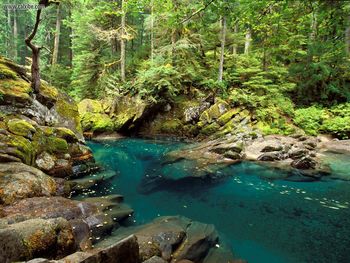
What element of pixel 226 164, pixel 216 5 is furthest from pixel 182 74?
pixel 216 5

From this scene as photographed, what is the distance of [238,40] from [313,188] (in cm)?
1574

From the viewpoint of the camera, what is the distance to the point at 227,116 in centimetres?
1939

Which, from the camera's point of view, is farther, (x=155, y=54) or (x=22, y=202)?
(x=155, y=54)

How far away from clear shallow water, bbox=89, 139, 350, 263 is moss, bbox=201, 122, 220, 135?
5.79 metres

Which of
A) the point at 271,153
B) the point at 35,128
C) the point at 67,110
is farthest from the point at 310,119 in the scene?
the point at 35,128

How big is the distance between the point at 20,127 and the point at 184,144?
10.5m

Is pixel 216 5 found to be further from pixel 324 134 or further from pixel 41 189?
pixel 324 134

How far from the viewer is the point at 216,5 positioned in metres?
4.71

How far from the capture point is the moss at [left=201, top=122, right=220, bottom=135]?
1908 centimetres

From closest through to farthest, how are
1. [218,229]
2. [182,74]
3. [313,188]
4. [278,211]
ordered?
[218,229]
[278,211]
[313,188]
[182,74]

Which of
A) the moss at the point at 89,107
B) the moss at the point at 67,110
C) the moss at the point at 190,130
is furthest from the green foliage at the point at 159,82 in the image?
the moss at the point at 67,110

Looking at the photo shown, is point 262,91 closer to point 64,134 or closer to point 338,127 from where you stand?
point 338,127

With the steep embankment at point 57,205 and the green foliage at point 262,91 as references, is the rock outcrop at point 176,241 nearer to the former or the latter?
the steep embankment at point 57,205

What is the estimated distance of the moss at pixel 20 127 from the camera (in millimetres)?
9822
